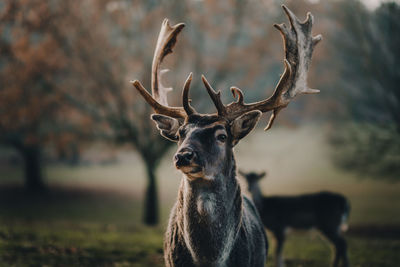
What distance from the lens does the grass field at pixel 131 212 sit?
295 inches

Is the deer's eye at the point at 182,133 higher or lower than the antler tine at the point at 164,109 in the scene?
lower

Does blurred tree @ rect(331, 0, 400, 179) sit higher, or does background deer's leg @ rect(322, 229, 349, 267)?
blurred tree @ rect(331, 0, 400, 179)

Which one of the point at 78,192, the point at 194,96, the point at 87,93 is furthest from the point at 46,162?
the point at 194,96

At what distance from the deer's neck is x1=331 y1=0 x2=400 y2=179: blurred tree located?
889 centimetres

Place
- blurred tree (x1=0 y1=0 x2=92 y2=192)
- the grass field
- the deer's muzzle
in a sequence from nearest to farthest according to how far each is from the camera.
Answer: the deer's muzzle < the grass field < blurred tree (x1=0 y1=0 x2=92 y2=192)

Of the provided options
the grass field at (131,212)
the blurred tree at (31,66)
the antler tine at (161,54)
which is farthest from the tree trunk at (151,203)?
the antler tine at (161,54)

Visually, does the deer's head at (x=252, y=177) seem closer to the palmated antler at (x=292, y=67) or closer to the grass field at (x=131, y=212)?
the grass field at (x=131, y=212)

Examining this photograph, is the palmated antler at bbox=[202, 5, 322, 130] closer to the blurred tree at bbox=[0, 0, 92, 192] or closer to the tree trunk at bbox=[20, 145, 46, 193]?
the blurred tree at bbox=[0, 0, 92, 192]

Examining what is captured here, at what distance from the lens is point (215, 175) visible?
11.7 feet

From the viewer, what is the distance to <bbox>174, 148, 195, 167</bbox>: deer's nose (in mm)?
3223

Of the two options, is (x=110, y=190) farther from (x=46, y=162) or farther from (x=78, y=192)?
(x=46, y=162)

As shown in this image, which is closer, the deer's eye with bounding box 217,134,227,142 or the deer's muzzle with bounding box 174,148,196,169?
the deer's muzzle with bounding box 174,148,196,169

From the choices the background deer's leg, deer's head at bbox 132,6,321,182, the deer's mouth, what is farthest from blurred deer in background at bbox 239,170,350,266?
the deer's mouth

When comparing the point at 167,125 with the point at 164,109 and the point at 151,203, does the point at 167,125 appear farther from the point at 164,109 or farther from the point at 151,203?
the point at 151,203
